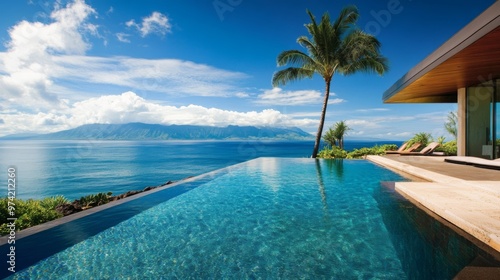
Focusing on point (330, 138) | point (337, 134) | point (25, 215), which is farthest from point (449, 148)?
point (25, 215)

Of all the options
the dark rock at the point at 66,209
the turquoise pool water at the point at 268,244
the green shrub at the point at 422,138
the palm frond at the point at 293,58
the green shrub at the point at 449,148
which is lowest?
the dark rock at the point at 66,209

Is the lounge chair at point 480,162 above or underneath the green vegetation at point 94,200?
above

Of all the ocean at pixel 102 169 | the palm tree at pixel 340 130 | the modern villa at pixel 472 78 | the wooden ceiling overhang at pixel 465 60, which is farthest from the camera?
the ocean at pixel 102 169

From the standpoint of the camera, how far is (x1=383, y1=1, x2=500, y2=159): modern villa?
487 cm

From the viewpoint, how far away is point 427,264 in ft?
9.00

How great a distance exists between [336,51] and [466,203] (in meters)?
12.3

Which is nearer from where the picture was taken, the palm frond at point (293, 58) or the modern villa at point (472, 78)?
the modern villa at point (472, 78)

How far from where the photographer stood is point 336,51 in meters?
15.0

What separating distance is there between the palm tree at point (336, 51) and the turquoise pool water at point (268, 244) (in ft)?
35.4

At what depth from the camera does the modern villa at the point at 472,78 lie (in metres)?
4.87

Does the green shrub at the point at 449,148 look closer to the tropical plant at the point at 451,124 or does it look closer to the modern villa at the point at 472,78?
the tropical plant at the point at 451,124

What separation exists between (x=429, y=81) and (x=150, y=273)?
31.4 feet

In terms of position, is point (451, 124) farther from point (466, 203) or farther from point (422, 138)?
point (466, 203)

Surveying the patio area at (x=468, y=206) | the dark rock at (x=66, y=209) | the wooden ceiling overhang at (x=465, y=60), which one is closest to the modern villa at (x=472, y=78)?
the wooden ceiling overhang at (x=465, y=60)
